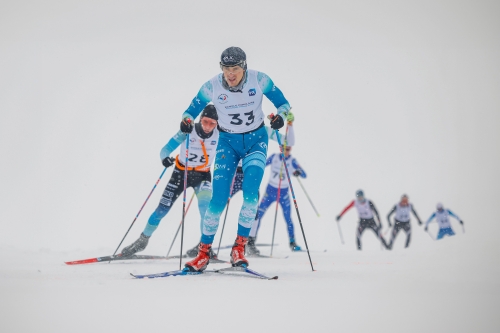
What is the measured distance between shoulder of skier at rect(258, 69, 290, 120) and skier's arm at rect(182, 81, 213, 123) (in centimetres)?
45

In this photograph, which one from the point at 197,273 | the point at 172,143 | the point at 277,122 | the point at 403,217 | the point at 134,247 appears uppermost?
Answer: the point at 403,217

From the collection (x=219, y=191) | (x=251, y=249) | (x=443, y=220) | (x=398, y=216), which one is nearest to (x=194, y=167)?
(x=251, y=249)

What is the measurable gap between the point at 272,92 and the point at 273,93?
0.02 m

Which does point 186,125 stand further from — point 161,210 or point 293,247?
point 293,247

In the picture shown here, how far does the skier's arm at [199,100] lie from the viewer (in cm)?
449

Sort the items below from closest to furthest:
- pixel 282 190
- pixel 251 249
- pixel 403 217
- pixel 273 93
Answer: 1. pixel 273 93
2. pixel 251 249
3. pixel 282 190
4. pixel 403 217

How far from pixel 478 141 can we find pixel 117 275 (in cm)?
12428

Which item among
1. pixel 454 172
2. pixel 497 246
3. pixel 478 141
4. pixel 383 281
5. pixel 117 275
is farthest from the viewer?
pixel 478 141

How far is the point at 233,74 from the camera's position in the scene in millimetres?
4281

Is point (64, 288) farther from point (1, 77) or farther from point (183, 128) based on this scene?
point (1, 77)

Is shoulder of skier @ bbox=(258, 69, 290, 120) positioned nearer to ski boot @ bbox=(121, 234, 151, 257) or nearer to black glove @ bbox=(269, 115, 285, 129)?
black glove @ bbox=(269, 115, 285, 129)

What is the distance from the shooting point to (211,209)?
439cm

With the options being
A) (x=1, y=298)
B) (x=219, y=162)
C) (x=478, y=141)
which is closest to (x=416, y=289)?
(x=219, y=162)

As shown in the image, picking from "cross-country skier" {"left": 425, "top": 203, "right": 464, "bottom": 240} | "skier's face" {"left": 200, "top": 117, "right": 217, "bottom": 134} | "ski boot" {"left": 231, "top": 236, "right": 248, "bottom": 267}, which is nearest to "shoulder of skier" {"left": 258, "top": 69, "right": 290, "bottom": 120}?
"ski boot" {"left": 231, "top": 236, "right": 248, "bottom": 267}
